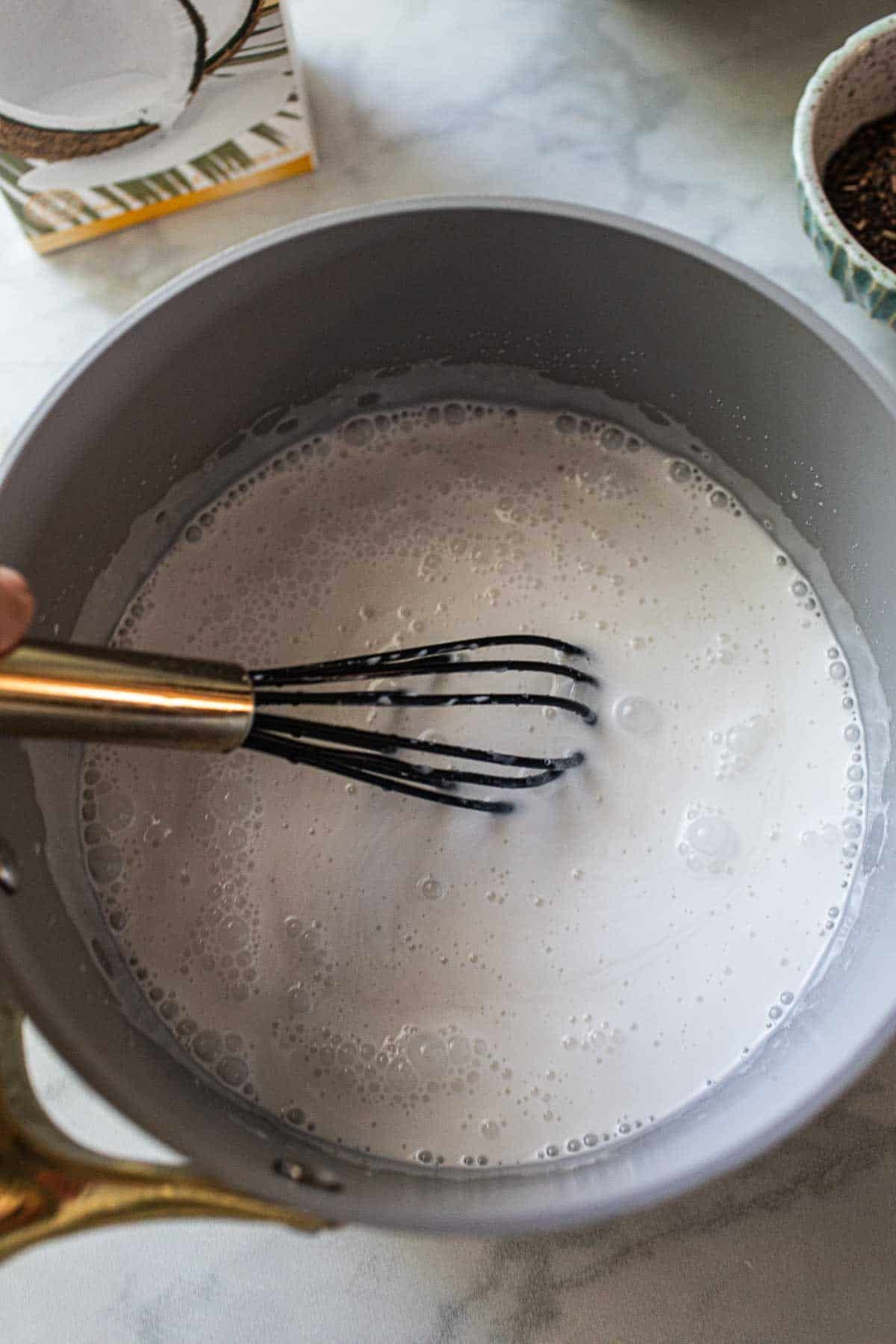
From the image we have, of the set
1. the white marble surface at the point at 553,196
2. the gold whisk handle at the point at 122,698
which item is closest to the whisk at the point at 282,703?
the gold whisk handle at the point at 122,698

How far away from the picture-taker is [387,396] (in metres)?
0.81

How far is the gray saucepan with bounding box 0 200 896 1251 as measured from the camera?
0.49 m

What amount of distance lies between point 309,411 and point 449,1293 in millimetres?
560

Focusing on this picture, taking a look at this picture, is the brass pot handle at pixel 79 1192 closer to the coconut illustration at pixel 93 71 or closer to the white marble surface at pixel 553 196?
the white marble surface at pixel 553 196

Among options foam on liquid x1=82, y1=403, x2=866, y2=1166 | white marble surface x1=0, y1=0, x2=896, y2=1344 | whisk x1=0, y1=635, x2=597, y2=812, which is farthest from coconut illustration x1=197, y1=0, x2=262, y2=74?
whisk x1=0, y1=635, x2=597, y2=812

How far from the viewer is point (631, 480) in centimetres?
81

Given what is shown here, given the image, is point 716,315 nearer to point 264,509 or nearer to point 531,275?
point 531,275

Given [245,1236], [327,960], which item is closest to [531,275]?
[327,960]

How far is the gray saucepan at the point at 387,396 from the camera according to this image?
0.49 m

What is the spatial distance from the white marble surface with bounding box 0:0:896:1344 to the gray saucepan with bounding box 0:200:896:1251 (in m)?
0.06

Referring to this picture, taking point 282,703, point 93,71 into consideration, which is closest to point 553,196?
point 93,71

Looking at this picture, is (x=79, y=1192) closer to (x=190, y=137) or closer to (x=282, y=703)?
(x=282, y=703)

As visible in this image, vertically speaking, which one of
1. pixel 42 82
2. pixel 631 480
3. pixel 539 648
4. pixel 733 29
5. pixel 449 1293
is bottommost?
pixel 449 1293

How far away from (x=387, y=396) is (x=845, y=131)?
36 cm
